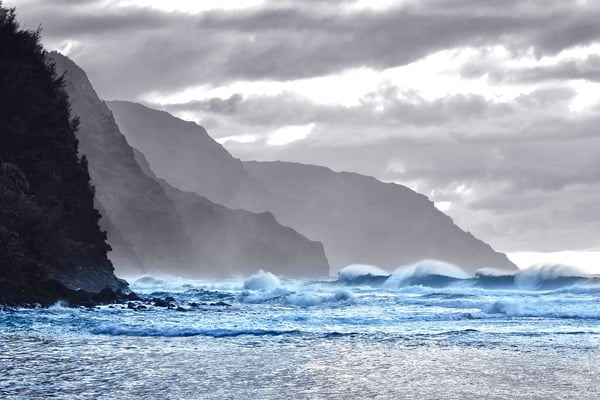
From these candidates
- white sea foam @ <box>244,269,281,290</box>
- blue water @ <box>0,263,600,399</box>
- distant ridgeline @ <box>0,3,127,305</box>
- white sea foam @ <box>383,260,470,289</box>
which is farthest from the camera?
white sea foam @ <box>383,260,470,289</box>

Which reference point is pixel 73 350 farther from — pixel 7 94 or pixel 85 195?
pixel 85 195

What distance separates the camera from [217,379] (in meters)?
14.4

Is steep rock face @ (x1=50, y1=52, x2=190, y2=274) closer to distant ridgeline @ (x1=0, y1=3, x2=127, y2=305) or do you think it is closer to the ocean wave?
distant ridgeline @ (x1=0, y1=3, x2=127, y2=305)

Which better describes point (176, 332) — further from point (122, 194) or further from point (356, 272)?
point (122, 194)

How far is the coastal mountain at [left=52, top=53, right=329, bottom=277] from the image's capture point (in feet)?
361

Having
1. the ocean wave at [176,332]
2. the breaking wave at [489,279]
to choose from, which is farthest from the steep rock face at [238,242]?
the ocean wave at [176,332]

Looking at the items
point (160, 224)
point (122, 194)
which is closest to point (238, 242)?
point (160, 224)

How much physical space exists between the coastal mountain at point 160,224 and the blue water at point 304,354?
56.9m

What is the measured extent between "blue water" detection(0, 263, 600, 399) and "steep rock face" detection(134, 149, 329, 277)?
11511cm

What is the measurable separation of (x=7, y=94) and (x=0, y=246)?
14230 mm

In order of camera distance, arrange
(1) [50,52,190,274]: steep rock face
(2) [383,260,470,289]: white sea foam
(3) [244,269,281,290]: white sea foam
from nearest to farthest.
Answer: (3) [244,269,281,290]: white sea foam → (2) [383,260,470,289]: white sea foam → (1) [50,52,190,274]: steep rock face

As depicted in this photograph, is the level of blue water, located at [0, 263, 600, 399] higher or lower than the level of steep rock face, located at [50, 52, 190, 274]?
lower

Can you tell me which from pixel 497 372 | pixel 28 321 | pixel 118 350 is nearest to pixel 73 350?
pixel 118 350

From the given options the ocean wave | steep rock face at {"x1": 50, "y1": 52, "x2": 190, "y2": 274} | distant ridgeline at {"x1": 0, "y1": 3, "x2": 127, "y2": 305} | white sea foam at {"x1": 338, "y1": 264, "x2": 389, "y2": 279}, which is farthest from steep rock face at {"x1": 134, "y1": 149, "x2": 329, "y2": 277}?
the ocean wave
